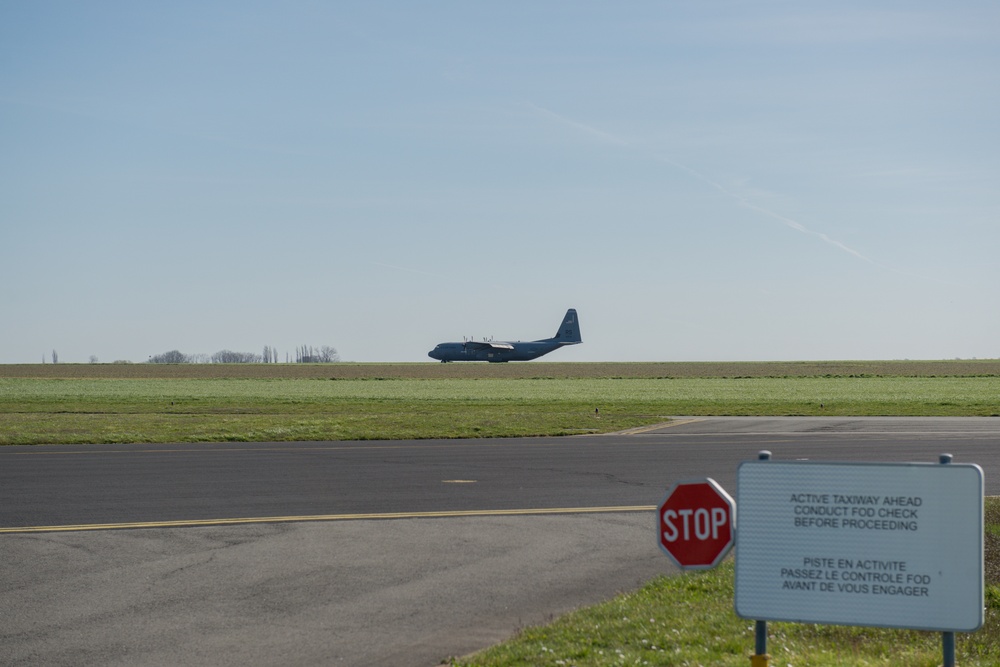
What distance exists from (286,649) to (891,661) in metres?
4.50

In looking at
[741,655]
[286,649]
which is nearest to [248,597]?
[286,649]

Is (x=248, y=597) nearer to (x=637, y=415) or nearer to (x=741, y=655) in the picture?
(x=741, y=655)

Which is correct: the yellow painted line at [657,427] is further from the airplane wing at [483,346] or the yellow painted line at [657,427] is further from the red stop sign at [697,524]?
the airplane wing at [483,346]

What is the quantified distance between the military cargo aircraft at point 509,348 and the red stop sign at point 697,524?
132512 millimetres

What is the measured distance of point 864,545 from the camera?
5.75 metres

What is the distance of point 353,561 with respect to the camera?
464 inches

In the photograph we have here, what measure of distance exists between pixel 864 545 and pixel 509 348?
137630 mm

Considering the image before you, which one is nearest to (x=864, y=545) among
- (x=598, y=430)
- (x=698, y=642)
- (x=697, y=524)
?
(x=697, y=524)

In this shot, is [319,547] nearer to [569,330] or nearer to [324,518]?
[324,518]

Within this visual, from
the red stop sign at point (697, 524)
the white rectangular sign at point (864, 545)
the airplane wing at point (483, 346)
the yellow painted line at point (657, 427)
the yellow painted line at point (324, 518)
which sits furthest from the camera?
the airplane wing at point (483, 346)

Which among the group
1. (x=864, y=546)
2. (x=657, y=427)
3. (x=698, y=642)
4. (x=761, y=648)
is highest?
(x=864, y=546)

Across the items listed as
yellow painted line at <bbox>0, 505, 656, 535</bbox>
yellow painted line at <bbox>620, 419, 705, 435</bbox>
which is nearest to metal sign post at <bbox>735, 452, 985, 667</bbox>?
yellow painted line at <bbox>0, 505, 656, 535</bbox>

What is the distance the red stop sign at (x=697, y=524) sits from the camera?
643cm

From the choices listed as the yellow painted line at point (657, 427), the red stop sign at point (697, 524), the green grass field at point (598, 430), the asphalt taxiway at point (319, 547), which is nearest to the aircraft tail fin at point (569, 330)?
the green grass field at point (598, 430)
